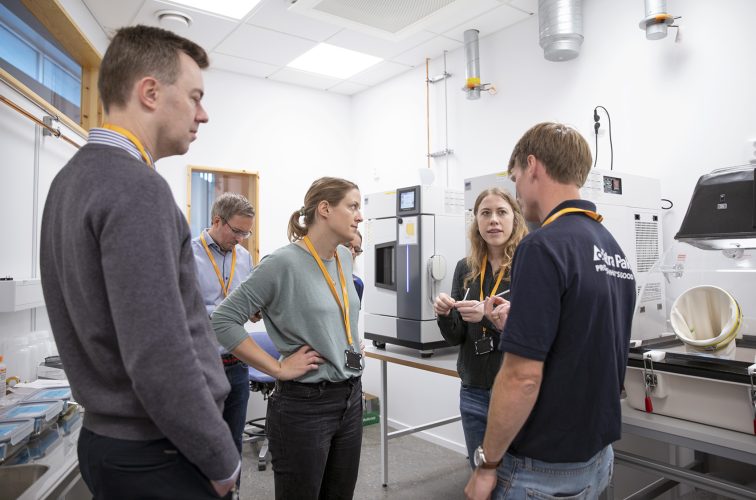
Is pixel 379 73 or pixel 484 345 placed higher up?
pixel 379 73

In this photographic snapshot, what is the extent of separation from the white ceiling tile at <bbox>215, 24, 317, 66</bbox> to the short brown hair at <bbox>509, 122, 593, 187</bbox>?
298 centimetres

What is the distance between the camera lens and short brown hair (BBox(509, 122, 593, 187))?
3.92 ft

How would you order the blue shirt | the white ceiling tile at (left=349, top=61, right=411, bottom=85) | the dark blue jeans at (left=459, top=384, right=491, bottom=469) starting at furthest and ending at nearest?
1. the white ceiling tile at (left=349, top=61, right=411, bottom=85)
2. the blue shirt
3. the dark blue jeans at (left=459, top=384, right=491, bottom=469)

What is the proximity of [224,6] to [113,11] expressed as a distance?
2.45 ft

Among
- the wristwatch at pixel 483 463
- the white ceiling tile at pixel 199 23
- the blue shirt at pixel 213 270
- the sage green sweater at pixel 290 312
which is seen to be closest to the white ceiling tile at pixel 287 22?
the white ceiling tile at pixel 199 23

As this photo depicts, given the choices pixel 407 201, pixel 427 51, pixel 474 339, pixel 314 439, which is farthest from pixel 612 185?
pixel 427 51

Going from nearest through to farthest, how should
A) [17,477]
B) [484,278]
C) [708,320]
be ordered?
[17,477] < [708,320] < [484,278]

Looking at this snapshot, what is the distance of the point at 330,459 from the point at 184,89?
1.20m

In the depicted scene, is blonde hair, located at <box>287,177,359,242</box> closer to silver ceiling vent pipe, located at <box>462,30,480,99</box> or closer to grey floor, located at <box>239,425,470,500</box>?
grey floor, located at <box>239,425,470,500</box>

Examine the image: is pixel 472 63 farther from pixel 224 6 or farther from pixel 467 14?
pixel 224 6

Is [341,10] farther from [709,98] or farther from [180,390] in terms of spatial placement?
[180,390]

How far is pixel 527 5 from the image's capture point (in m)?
3.25

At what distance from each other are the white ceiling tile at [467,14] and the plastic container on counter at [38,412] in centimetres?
300

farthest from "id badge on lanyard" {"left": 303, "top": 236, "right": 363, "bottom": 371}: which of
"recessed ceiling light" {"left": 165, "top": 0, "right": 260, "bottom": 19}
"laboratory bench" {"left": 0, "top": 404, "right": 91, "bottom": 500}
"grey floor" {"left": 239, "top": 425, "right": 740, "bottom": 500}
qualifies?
"recessed ceiling light" {"left": 165, "top": 0, "right": 260, "bottom": 19}
